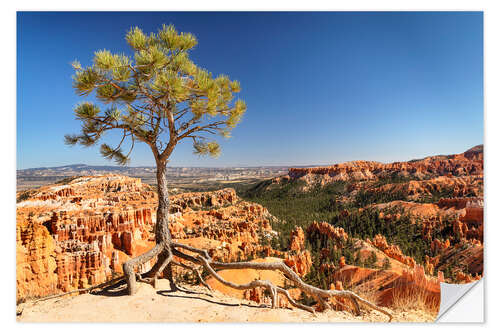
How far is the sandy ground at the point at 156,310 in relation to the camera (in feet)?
8.63

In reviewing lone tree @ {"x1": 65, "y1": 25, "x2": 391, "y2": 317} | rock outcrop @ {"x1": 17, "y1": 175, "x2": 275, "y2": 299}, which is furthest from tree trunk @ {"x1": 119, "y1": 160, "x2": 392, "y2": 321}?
rock outcrop @ {"x1": 17, "y1": 175, "x2": 275, "y2": 299}

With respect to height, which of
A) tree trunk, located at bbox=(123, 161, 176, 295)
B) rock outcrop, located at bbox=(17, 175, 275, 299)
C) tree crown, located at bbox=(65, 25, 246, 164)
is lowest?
rock outcrop, located at bbox=(17, 175, 275, 299)

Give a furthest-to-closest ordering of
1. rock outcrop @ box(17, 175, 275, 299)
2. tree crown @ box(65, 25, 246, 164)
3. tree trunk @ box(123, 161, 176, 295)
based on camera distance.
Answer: rock outcrop @ box(17, 175, 275, 299), tree trunk @ box(123, 161, 176, 295), tree crown @ box(65, 25, 246, 164)

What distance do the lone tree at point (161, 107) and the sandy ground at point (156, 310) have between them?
149mm

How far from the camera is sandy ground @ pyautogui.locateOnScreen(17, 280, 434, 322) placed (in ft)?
8.63

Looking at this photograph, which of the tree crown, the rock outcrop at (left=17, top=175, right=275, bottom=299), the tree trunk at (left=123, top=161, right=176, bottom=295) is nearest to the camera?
the tree crown

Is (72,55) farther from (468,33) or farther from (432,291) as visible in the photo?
(432,291)

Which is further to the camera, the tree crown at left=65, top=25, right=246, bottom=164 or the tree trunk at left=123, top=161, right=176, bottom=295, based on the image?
the tree trunk at left=123, top=161, right=176, bottom=295

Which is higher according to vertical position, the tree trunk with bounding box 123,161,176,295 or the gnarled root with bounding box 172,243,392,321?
the tree trunk with bounding box 123,161,176,295

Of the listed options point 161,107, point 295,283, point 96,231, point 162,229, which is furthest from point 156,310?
point 96,231

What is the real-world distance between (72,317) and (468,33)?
25.1 ft

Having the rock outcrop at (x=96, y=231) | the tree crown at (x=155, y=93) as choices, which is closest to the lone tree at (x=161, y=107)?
the tree crown at (x=155, y=93)

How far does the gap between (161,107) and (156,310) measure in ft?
8.93

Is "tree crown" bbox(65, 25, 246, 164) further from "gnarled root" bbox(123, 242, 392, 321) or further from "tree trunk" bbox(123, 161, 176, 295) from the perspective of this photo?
"gnarled root" bbox(123, 242, 392, 321)
